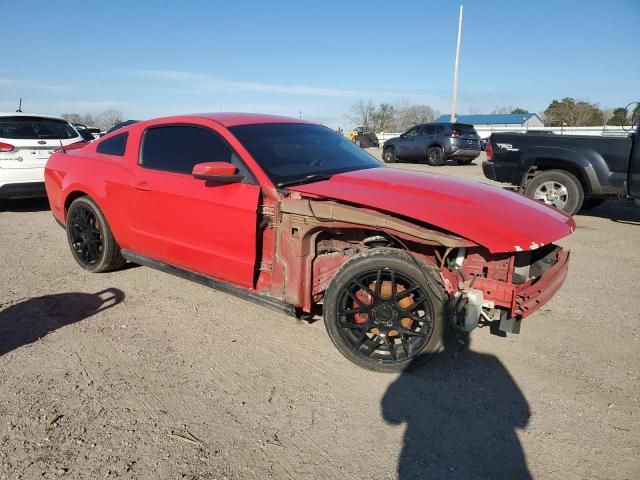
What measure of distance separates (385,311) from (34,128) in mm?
7274

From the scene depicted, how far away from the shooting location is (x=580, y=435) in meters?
2.49

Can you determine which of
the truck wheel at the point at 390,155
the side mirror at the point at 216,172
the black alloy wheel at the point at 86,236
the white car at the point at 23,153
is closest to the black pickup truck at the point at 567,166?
the side mirror at the point at 216,172

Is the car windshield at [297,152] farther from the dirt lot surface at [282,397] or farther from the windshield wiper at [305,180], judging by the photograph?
the dirt lot surface at [282,397]

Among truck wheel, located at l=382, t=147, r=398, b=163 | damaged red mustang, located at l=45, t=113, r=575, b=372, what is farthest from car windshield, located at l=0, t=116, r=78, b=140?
truck wheel, located at l=382, t=147, r=398, b=163

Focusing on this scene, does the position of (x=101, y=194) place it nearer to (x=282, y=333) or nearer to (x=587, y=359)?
(x=282, y=333)

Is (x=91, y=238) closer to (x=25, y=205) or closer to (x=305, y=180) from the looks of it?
(x=305, y=180)

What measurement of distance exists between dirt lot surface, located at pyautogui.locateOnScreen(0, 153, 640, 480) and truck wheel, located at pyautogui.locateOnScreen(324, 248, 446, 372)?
0.47ft

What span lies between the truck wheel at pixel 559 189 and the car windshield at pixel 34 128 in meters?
7.96

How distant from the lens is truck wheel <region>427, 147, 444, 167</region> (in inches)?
688

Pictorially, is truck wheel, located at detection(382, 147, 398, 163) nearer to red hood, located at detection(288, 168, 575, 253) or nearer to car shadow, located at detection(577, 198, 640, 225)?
car shadow, located at detection(577, 198, 640, 225)


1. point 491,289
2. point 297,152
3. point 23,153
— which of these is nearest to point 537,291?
point 491,289

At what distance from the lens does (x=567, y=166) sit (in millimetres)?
7590

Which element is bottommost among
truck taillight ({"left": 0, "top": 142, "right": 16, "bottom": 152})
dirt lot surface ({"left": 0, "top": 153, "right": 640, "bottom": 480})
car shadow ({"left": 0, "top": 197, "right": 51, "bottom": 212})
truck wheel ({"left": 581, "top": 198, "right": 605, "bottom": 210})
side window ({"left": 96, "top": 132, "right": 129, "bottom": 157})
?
dirt lot surface ({"left": 0, "top": 153, "right": 640, "bottom": 480})

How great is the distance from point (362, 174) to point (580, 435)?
2229 millimetres
